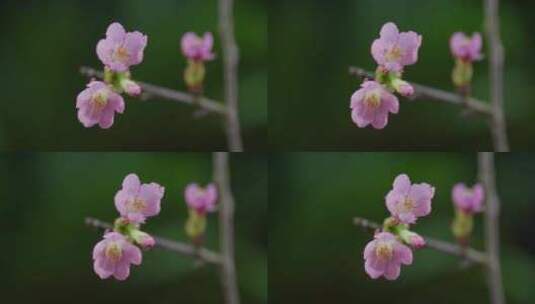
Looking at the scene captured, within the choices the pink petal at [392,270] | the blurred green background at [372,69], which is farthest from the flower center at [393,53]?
the pink petal at [392,270]


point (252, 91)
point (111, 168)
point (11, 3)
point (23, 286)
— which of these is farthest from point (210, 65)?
point (23, 286)

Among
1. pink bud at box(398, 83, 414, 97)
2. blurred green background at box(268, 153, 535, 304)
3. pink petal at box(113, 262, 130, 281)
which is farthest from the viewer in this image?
blurred green background at box(268, 153, 535, 304)

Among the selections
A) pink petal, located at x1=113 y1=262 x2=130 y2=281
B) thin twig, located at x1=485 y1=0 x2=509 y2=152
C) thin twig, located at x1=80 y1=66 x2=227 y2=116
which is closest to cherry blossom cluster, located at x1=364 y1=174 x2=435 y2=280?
thin twig, located at x1=485 y1=0 x2=509 y2=152

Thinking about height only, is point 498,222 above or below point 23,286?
above

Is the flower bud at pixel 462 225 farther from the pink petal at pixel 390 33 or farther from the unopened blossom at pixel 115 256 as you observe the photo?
the unopened blossom at pixel 115 256

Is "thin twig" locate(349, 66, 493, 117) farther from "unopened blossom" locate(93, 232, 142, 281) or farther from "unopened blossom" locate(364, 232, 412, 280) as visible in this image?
"unopened blossom" locate(93, 232, 142, 281)

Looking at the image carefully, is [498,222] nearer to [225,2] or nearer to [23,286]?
[225,2]
